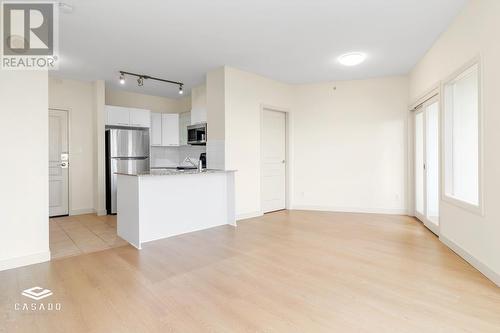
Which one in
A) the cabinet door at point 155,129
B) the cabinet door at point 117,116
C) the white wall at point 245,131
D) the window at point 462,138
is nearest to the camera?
the window at point 462,138

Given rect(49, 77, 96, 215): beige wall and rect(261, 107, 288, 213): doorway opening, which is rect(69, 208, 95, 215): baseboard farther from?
rect(261, 107, 288, 213): doorway opening

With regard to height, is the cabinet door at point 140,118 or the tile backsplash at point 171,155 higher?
the cabinet door at point 140,118

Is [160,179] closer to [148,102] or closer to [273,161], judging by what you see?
[273,161]

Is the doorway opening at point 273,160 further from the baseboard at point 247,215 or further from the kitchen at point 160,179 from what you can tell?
the kitchen at point 160,179

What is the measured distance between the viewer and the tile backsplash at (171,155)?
273 inches

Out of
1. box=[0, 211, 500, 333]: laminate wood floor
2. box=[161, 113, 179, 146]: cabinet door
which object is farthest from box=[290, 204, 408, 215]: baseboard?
box=[161, 113, 179, 146]: cabinet door

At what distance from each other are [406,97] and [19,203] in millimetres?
6283

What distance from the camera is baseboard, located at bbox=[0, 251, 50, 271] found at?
9.33 ft

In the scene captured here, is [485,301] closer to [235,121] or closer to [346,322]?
[346,322]

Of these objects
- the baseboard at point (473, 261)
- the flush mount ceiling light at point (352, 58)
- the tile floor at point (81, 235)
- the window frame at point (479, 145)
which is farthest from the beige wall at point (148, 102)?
the baseboard at point (473, 261)

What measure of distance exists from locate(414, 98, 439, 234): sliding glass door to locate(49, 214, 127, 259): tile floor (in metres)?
4.65

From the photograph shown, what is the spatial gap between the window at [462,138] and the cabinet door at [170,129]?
549 centimetres

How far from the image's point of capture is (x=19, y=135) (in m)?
2.94

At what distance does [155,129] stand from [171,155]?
89cm
